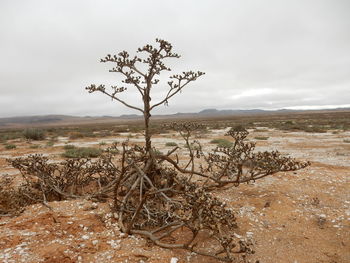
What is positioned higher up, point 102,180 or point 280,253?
point 102,180

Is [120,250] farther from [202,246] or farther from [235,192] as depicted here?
[235,192]

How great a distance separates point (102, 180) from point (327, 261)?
5.14 m

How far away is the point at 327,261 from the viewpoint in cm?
341

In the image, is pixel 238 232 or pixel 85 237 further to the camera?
pixel 238 232

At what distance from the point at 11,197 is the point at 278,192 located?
605 cm

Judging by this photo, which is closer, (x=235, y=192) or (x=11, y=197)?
(x=11, y=197)

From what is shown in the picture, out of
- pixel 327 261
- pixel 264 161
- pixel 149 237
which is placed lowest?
pixel 327 261

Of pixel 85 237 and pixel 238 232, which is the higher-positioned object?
pixel 85 237

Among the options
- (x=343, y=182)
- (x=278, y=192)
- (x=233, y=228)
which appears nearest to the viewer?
(x=233, y=228)

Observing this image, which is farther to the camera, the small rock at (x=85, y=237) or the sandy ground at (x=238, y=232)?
the small rock at (x=85, y=237)

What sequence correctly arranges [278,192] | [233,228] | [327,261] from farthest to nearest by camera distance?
[278,192], [233,228], [327,261]

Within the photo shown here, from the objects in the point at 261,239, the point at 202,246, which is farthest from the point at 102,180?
the point at 261,239

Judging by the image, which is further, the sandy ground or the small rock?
the small rock

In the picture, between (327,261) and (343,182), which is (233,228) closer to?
(327,261)
